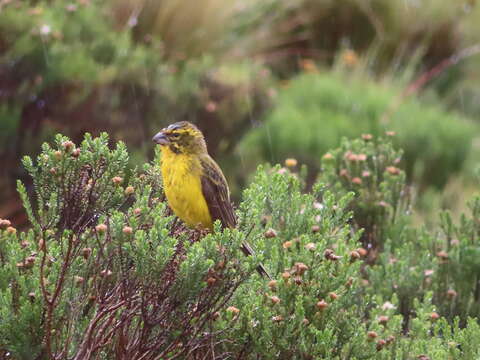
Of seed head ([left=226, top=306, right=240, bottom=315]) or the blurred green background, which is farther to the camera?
the blurred green background

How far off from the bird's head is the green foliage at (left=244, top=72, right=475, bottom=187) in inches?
159

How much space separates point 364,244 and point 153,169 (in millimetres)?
1386

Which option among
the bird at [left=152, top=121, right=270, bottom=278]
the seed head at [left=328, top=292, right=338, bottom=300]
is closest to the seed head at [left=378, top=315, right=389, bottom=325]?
the seed head at [left=328, top=292, right=338, bottom=300]

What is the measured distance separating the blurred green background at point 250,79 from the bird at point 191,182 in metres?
2.47

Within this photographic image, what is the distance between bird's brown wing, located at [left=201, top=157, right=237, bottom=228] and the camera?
4566mm

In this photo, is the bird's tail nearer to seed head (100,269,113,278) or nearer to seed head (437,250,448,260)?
seed head (100,269,113,278)

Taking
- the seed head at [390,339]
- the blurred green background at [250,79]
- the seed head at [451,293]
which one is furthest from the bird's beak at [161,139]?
the blurred green background at [250,79]

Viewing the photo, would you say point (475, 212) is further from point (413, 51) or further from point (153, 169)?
point (413, 51)

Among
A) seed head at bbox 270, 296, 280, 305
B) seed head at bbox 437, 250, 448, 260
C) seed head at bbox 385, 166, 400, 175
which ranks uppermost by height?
seed head at bbox 385, 166, 400, 175

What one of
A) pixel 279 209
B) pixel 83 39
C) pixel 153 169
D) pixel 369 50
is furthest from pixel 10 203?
pixel 369 50

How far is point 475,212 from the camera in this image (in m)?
5.30

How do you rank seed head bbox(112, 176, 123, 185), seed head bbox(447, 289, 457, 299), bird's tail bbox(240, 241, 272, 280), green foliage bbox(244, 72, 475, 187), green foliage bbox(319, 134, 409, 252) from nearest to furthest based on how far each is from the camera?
seed head bbox(112, 176, 123, 185) → bird's tail bbox(240, 241, 272, 280) → seed head bbox(447, 289, 457, 299) → green foliage bbox(319, 134, 409, 252) → green foliage bbox(244, 72, 475, 187)

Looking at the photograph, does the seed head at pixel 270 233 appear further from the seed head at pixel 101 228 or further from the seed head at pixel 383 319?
the seed head at pixel 101 228

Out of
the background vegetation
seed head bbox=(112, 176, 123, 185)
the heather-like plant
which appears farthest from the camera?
seed head bbox=(112, 176, 123, 185)
